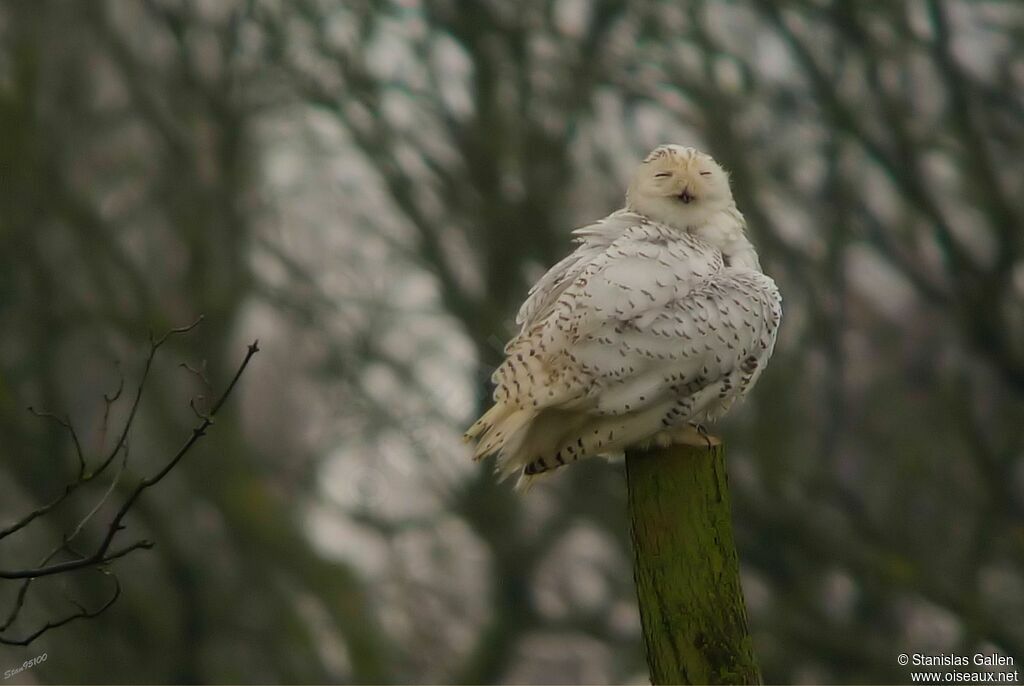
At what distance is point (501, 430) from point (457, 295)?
29.4 ft

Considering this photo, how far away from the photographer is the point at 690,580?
443 cm

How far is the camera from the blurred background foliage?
13.0m

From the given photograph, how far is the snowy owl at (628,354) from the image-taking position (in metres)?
4.59

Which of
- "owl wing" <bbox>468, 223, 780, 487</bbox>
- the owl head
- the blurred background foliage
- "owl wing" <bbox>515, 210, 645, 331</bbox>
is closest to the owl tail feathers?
"owl wing" <bbox>468, 223, 780, 487</bbox>

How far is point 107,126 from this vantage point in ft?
45.9

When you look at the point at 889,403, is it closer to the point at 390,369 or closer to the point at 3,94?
the point at 390,369

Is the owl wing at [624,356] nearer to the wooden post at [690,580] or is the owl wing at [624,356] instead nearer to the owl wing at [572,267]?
the owl wing at [572,267]

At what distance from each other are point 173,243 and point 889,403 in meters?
7.22

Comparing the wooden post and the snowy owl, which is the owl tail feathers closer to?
the snowy owl

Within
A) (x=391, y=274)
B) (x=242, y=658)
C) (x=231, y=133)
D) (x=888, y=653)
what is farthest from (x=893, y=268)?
(x=242, y=658)

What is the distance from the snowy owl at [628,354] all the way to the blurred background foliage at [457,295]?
25.7ft

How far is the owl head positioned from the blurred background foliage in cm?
749

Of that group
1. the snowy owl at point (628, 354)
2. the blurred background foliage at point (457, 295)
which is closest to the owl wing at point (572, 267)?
the snowy owl at point (628, 354)

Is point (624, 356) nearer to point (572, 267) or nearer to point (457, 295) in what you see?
point (572, 267)
